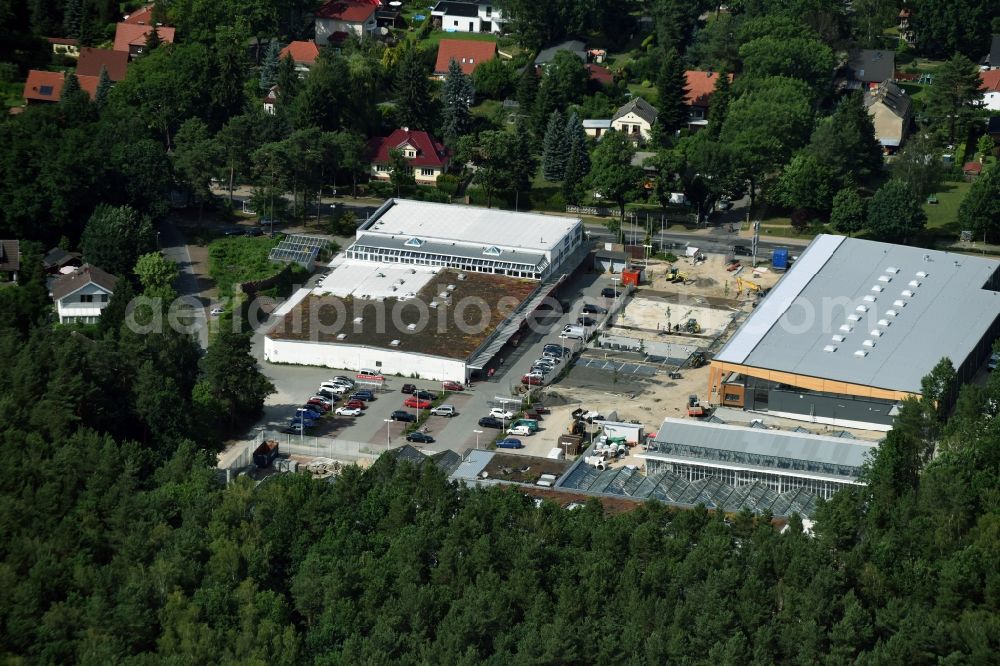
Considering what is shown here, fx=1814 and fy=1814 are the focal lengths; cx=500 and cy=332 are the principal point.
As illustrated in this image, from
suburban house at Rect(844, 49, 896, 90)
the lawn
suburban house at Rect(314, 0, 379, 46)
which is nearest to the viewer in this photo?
the lawn

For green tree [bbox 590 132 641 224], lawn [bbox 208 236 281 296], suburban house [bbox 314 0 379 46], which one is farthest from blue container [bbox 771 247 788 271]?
suburban house [bbox 314 0 379 46]

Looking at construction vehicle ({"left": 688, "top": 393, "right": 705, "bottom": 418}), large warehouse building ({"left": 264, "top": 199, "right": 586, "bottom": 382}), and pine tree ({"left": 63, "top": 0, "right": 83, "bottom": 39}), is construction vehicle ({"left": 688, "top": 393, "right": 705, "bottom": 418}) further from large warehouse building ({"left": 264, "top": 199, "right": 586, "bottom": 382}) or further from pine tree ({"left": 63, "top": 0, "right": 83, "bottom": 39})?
pine tree ({"left": 63, "top": 0, "right": 83, "bottom": 39})

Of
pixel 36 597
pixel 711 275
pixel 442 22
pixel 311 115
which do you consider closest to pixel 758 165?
pixel 711 275

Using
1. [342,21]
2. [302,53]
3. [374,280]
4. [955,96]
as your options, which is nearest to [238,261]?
[374,280]

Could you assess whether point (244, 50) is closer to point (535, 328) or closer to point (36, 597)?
point (535, 328)

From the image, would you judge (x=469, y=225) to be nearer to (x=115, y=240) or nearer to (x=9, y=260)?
(x=115, y=240)

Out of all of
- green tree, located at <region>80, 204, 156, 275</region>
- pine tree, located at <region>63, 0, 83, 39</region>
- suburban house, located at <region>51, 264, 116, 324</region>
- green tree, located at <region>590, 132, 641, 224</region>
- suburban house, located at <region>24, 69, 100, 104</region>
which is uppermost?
pine tree, located at <region>63, 0, 83, 39</region>

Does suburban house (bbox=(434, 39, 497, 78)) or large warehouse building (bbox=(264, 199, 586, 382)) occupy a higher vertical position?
suburban house (bbox=(434, 39, 497, 78))
